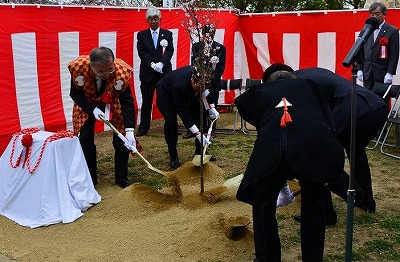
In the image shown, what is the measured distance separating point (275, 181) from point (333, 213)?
4.34ft

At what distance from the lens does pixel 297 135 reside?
311 cm

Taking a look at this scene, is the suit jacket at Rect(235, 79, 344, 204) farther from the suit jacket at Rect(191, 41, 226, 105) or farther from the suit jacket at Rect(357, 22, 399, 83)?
the suit jacket at Rect(357, 22, 399, 83)

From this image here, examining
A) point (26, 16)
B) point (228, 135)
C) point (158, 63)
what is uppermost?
point (26, 16)

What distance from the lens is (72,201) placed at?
15.5 ft

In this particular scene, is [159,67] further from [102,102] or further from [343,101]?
[343,101]

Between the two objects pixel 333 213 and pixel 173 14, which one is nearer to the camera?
pixel 333 213

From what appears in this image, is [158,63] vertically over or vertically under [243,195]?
over

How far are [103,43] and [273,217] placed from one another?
5.20 m

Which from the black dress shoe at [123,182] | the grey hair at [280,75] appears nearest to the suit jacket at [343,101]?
the grey hair at [280,75]

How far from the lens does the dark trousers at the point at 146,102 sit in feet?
26.0

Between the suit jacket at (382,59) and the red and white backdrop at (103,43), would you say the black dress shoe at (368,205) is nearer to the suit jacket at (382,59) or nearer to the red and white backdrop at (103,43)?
the suit jacket at (382,59)

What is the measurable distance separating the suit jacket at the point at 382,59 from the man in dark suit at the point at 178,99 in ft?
8.62

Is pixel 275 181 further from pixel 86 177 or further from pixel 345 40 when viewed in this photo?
pixel 345 40

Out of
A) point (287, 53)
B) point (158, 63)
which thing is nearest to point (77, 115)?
point (158, 63)
